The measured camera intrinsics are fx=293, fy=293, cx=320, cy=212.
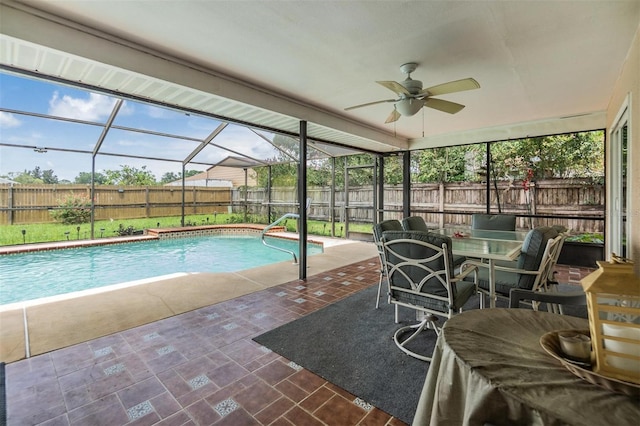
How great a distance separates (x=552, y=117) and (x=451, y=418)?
5.83m

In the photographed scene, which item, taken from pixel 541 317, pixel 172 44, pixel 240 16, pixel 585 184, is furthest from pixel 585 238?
pixel 172 44

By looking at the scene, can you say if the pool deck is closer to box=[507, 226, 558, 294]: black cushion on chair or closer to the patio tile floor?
the patio tile floor

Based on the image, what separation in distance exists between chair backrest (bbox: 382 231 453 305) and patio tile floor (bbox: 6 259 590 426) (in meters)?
0.93

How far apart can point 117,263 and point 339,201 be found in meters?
5.39

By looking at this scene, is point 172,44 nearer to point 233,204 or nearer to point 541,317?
point 541,317

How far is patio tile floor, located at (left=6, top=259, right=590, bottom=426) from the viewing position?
5.25 feet

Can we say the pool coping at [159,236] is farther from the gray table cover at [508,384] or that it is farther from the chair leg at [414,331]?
the gray table cover at [508,384]

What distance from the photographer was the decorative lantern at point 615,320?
711mm

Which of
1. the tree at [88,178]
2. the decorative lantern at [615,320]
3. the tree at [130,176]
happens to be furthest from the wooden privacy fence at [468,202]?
the decorative lantern at [615,320]

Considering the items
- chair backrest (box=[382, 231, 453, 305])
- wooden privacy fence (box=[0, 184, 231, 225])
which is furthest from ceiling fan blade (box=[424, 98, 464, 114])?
wooden privacy fence (box=[0, 184, 231, 225])

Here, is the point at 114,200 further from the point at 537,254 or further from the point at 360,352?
the point at 537,254

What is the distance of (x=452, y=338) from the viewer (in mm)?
975

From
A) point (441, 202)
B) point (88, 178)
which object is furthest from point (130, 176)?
point (441, 202)

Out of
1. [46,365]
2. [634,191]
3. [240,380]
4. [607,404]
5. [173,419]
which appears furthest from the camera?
[634,191]
